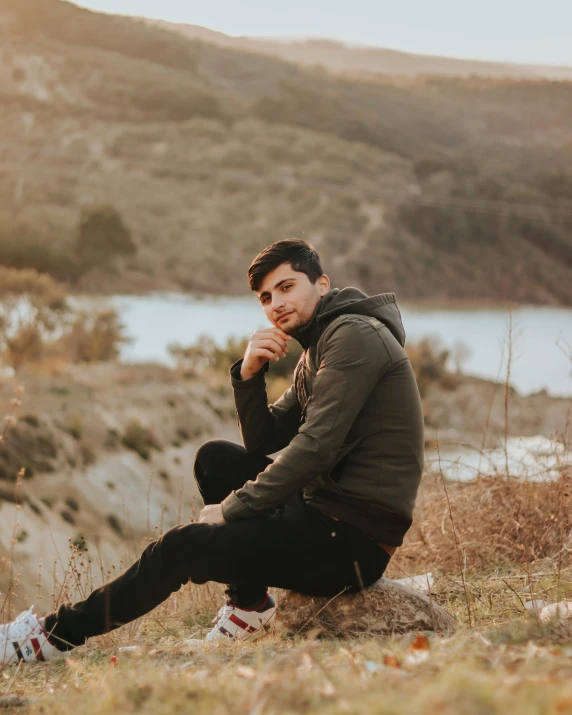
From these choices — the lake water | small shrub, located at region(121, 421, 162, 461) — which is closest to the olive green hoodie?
small shrub, located at region(121, 421, 162, 461)

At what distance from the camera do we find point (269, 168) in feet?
208

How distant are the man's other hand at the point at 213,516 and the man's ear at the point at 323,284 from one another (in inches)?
37.7

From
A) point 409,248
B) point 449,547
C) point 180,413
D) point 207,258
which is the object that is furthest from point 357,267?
point 449,547

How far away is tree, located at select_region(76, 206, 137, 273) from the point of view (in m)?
49.1

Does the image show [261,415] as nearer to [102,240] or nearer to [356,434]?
[356,434]

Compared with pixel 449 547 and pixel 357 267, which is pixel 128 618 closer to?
pixel 449 547

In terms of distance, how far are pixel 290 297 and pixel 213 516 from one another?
2.96ft

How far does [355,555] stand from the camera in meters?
3.06

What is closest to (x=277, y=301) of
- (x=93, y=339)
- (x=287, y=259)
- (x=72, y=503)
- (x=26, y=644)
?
(x=287, y=259)

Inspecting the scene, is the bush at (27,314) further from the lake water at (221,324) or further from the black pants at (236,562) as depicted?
the black pants at (236,562)

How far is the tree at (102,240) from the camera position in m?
49.1

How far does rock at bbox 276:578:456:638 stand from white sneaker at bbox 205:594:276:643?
0.11 m

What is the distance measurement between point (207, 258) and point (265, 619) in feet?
166

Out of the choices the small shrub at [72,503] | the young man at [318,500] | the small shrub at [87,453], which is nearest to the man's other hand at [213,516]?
the young man at [318,500]
